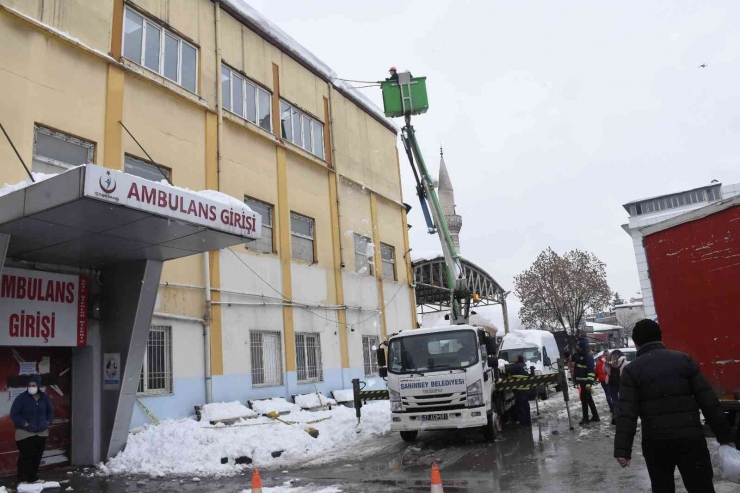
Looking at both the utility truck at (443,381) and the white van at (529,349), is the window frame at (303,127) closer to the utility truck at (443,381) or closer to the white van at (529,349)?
the utility truck at (443,381)

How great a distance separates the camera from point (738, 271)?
692cm

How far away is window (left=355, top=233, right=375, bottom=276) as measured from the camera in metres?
20.7

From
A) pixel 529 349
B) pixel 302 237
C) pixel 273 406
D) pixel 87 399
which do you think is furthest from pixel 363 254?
pixel 87 399

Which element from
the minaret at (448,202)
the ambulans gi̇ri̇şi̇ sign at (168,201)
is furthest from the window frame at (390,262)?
the minaret at (448,202)

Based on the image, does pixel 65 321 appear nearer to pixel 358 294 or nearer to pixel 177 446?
pixel 177 446

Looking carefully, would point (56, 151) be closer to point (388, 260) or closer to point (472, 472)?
point (472, 472)

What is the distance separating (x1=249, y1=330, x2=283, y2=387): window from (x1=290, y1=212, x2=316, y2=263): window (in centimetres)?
285

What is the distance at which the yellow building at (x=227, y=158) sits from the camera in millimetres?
11469

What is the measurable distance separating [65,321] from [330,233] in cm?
1038

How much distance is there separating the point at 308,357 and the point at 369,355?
146 inches

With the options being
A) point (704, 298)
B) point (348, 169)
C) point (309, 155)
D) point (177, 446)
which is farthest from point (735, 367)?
point (348, 169)

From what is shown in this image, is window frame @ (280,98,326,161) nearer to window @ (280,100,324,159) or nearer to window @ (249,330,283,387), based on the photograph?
window @ (280,100,324,159)

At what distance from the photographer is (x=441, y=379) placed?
10.9 metres

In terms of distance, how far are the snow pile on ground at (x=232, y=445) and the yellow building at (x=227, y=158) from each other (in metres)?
1.17
